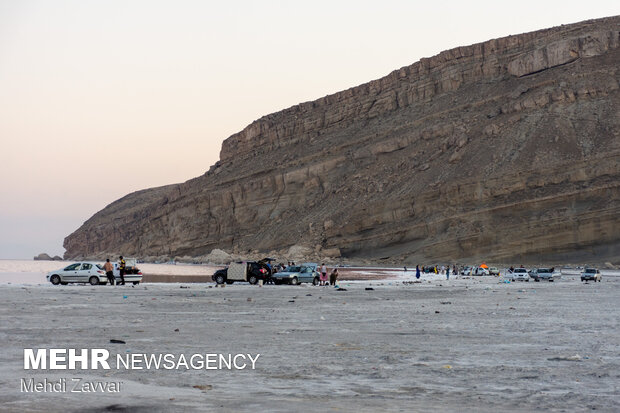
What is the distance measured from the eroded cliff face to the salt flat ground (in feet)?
266

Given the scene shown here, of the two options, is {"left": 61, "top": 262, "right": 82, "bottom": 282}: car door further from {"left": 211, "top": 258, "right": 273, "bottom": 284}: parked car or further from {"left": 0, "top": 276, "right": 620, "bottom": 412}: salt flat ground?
{"left": 0, "top": 276, "right": 620, "bottom": 412}: salt flat ground

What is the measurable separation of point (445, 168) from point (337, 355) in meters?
103

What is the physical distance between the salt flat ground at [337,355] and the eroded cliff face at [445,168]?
81.2m

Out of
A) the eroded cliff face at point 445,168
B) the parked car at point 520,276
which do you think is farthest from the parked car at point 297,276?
the eroded cliff face at point 445,168

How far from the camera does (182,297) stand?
2831cm

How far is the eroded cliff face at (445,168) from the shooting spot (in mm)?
101125

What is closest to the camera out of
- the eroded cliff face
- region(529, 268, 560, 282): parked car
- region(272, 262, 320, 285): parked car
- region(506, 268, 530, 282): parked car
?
region(272, 262, 320, 285): parked car

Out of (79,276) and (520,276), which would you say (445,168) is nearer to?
(520,276)

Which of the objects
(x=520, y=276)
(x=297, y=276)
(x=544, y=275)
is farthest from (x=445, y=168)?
(x=297, y=276)

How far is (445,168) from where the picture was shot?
373ft

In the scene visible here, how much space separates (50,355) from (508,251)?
92.7 metres

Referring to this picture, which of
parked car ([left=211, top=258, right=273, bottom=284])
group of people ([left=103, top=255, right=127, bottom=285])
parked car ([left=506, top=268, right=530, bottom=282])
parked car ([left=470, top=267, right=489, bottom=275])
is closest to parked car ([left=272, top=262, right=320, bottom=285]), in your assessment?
parked car ([left=211, top=258, right=273, bottom=284])

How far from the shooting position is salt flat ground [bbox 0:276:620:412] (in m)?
8.47

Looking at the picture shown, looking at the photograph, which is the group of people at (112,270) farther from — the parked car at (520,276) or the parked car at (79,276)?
the parked car at (520,276)
